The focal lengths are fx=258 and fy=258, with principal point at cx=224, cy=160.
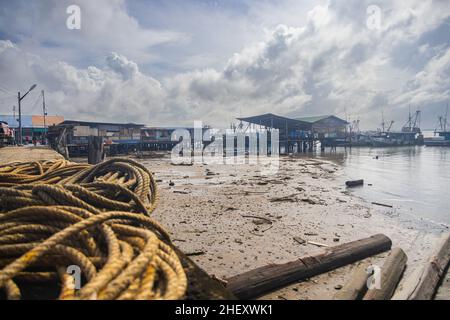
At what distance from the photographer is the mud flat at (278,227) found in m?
5.18

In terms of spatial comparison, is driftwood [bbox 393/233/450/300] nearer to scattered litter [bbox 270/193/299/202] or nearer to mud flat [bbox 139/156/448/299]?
mud flat [bbox 139/156/448/299]

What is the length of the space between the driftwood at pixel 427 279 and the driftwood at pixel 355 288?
0.41 meters

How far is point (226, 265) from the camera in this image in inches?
202

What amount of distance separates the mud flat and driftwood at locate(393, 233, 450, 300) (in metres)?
0.51

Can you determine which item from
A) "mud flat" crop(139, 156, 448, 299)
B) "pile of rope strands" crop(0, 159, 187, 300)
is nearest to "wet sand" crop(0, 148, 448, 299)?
"mud flat" crop(139, 156, 448, 299)

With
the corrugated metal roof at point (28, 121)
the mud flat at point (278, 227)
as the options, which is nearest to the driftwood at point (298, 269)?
the mud flat at point (278, 227)

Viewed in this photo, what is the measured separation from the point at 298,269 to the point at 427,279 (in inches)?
79.7

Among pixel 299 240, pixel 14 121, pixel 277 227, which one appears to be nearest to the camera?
pixel 299 240

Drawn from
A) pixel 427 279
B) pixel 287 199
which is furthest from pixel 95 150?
pixel 427 279

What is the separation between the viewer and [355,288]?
11.9 feet

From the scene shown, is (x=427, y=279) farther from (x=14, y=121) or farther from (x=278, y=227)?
(x=14, y=121)

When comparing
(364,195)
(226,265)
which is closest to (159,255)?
(226,265)
